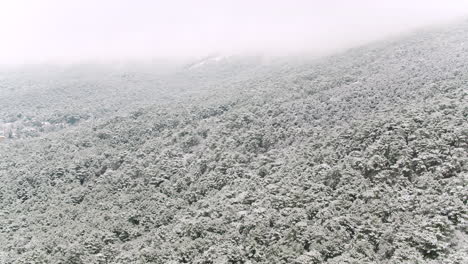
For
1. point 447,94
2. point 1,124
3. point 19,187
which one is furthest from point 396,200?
point 1,124

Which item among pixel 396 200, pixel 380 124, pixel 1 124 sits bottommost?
pixel 1 124

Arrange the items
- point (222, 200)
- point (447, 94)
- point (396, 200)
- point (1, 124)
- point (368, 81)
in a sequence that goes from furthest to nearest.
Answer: point (1, 124) < point (368, 81) < point (447, 94) < point (222, 200) < point (396, 200)

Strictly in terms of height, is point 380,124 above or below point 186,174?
above

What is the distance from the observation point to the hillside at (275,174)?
32.5 m

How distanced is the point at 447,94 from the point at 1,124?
136 m

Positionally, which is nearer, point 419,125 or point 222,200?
point 419,125

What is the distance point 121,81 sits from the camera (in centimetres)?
16675

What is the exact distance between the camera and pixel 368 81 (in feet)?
236

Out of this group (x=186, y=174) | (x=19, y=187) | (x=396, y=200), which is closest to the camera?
(x=396, y=200)

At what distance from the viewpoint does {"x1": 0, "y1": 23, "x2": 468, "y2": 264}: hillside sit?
32.5 meters

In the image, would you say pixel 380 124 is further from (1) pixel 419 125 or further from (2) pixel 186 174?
(2) pixel 186 174

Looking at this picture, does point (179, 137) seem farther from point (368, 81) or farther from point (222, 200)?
point (368, 81)

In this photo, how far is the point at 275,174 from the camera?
155 ft

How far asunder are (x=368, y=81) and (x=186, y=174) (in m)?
37.7
